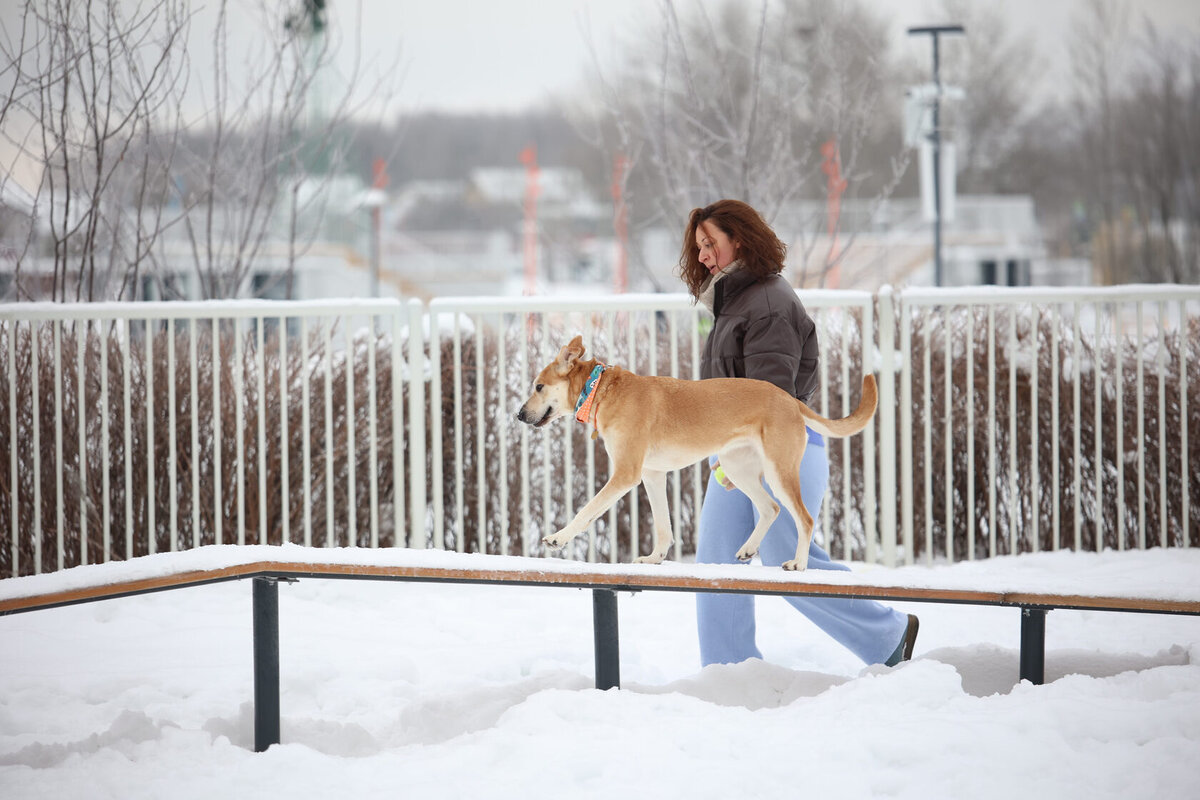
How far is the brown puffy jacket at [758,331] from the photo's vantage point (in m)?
3.44

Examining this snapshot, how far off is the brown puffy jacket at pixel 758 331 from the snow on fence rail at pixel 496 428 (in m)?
1.70

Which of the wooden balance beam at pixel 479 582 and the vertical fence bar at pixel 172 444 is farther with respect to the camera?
the vertical fence bar at pixel 172 444

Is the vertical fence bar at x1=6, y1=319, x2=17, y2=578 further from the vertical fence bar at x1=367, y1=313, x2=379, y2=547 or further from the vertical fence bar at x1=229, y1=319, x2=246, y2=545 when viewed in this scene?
the vertical fence bar at x1=367, y1=313, x2=379, y2=547

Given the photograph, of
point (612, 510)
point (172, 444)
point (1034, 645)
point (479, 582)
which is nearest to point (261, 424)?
point (172, 444)

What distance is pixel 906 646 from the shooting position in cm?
378

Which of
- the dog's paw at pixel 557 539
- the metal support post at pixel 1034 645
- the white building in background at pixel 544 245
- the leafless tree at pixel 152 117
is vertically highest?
the white building in background at pixel 544 245

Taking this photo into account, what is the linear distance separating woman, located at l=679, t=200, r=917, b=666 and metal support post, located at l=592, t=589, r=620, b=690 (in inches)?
18.7

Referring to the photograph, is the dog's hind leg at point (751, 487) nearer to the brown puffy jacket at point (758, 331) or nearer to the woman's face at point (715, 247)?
the brown puffy jacket at point (758, 331)

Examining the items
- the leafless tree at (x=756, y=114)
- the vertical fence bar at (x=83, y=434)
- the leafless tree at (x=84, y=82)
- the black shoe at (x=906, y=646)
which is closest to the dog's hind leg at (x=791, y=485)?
the black shoe at (x=906, y=646)

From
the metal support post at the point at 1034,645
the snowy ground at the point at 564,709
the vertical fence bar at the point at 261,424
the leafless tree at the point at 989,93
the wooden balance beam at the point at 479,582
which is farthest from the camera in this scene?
the leafless tree at the point at 989,93

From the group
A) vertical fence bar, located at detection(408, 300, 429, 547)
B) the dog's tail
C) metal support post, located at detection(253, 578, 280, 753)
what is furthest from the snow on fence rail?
metal support post, located at detection(253, 578, 280, 753)

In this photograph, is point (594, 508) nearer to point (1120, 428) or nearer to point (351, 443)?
point (351, 443)

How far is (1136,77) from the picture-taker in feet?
76.6

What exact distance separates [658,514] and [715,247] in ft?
2.92
